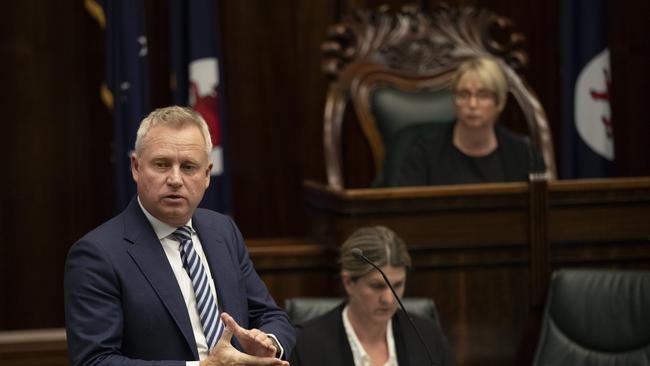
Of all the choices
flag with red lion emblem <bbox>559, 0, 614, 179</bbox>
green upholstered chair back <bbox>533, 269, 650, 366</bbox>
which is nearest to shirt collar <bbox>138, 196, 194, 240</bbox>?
green upholstered chair back <bbox>533, 269, 650, 366</bbox>

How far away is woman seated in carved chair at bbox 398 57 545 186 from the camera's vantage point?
4.60 metres

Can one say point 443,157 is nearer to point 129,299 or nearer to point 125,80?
point 125,80

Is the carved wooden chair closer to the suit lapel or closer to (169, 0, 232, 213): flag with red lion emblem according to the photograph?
(169, 0, 232, 213): flag with red lion emblem

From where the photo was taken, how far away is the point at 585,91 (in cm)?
575

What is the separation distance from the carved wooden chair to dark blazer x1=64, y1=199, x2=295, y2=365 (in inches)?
106

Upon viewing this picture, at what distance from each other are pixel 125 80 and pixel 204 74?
1.33 ft

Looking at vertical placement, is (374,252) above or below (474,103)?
below

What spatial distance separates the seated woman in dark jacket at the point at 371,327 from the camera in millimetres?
3324

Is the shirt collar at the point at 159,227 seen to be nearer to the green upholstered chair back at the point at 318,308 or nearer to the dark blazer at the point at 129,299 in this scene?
the dark blazer at the point at 129,299

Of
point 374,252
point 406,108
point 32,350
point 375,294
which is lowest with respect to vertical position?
point 32,350

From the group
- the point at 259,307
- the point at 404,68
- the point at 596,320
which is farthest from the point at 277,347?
the point at 404,68

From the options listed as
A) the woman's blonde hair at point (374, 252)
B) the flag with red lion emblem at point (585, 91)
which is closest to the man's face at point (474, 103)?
the flag with red lion emblem at point (585, 91)

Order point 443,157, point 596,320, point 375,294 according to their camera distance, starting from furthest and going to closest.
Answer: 1. point 443,157
2. point 596,320
3. point 375,294

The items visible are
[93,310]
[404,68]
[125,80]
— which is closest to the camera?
[93,310]
